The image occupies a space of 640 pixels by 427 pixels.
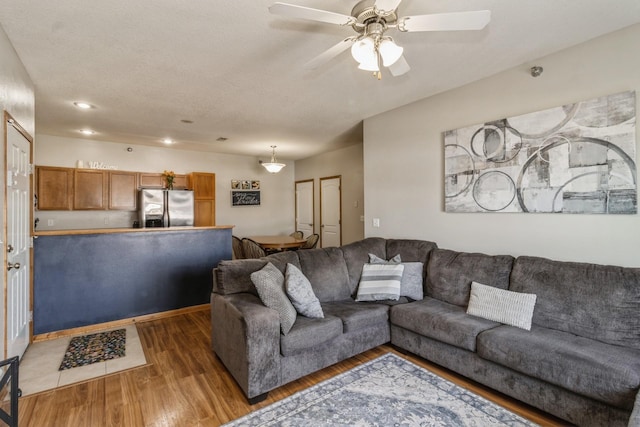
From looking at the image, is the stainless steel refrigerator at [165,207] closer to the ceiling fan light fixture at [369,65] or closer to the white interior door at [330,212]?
the white interior door at [330,212]

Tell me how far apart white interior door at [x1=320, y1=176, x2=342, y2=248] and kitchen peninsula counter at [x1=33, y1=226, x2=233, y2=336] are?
2660 mm

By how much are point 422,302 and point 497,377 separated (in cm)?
86

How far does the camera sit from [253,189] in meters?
7.27

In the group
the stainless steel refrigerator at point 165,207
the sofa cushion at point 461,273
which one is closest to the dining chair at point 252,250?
the stainless steel refrigerator at point 165,207

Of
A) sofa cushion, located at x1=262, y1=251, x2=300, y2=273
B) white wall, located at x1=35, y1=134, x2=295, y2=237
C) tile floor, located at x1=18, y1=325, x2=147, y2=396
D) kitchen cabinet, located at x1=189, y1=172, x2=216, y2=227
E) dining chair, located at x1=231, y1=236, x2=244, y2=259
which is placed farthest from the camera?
kitchen cabinet, located at x1=189, y1=172, x2=216, y2=227

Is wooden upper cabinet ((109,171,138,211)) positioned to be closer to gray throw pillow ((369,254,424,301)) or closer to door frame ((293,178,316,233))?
door frame ((293,178,316,233))

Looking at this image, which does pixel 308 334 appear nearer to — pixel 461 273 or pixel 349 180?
pixel 461 273

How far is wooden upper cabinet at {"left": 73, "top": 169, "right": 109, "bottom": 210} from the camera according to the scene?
5113 millimetres

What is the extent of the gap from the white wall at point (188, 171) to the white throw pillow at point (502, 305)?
5.55 m

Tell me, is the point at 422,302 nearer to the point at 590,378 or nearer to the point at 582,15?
the point at 590,378

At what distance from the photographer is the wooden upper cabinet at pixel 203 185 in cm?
618

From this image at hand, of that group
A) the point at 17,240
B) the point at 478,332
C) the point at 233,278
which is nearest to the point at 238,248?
the point at 233,278

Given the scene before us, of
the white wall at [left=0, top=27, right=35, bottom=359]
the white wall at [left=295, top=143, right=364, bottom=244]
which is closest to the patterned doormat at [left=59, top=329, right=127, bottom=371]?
the white wall at [left=0, top=27, right=35, bottom=359]

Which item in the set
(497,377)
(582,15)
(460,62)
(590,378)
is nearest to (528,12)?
(582,15)
